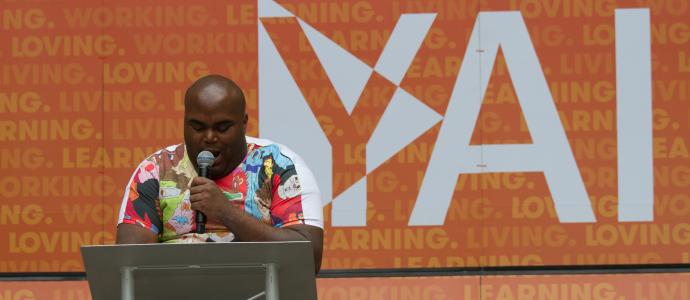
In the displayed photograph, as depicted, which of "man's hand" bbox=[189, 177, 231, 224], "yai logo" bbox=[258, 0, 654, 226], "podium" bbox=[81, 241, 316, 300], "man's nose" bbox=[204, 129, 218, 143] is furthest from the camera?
"yai logo" bbox=[258, 0, 654, 226]

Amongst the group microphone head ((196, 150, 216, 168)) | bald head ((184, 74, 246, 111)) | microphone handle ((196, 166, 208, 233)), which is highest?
bald head ((184, 74, 246, 111))

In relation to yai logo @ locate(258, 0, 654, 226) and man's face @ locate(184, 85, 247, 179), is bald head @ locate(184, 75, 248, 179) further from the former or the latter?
yai logo @ locate(258, 0, 654, 226)

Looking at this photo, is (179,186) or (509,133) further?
(509,133)

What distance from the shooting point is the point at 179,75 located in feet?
19.0

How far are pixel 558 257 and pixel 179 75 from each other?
7.08 feet

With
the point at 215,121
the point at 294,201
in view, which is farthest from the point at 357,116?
the point at 215,121

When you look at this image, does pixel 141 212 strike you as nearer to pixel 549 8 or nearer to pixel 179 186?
pixel 179 186

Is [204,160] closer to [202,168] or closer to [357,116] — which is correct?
[202,168]

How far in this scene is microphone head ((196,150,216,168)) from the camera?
10.6 feet

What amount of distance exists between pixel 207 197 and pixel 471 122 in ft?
9.15

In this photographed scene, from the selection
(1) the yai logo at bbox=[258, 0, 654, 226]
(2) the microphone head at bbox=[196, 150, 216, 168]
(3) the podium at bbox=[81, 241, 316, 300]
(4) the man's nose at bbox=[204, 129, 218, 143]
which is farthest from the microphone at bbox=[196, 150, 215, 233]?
(1) the yai logo at bbox=[258, 0, 654, 226]

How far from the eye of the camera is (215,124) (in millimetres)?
3367

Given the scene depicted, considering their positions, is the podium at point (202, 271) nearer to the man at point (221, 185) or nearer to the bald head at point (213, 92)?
the man at point (221, 185)

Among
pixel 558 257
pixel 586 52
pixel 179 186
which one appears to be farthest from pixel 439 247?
pixel 179 186
